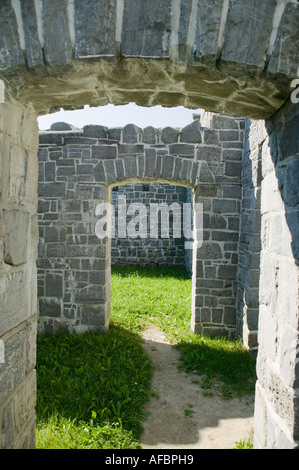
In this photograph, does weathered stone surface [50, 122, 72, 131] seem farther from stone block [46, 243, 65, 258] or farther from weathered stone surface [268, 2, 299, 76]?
weathered stone surface [268, 2, 299, 76]

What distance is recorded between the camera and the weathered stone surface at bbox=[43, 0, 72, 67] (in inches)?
50.8

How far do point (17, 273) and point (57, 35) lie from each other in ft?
3.81

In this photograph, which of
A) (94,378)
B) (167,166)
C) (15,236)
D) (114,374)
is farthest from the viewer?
(167,166)

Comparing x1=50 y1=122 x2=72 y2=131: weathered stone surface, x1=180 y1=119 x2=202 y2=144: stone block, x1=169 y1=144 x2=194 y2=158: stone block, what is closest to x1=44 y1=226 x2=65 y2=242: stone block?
x1=50 y1=122 x2=72 y2=131: weathered stone surface

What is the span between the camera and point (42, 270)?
18.0 ft

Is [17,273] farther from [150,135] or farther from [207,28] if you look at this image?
[150,135]

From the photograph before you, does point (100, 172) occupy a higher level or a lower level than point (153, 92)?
higher

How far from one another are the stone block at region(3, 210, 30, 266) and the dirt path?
8.23ft

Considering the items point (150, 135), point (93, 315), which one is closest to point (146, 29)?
point (150, 135)

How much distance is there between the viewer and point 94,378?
12.9 feet

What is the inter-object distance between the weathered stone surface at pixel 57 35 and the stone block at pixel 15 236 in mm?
753

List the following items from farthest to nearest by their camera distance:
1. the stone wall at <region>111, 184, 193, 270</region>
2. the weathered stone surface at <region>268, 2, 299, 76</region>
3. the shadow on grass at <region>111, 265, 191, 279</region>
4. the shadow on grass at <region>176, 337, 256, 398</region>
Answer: the stone wall at <region>111, 184, 193, 270</region> → the shadow on grass at <region>111, 265, 191, 279</region> → the shadow on grass at <region>176, 337, 256, 398</region> → the weathered stone surface at <region>268, 2, 299, 76</region>

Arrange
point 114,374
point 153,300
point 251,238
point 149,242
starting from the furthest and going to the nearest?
point 149,242 < point 153,300 < point 251,238 < point 114,374
